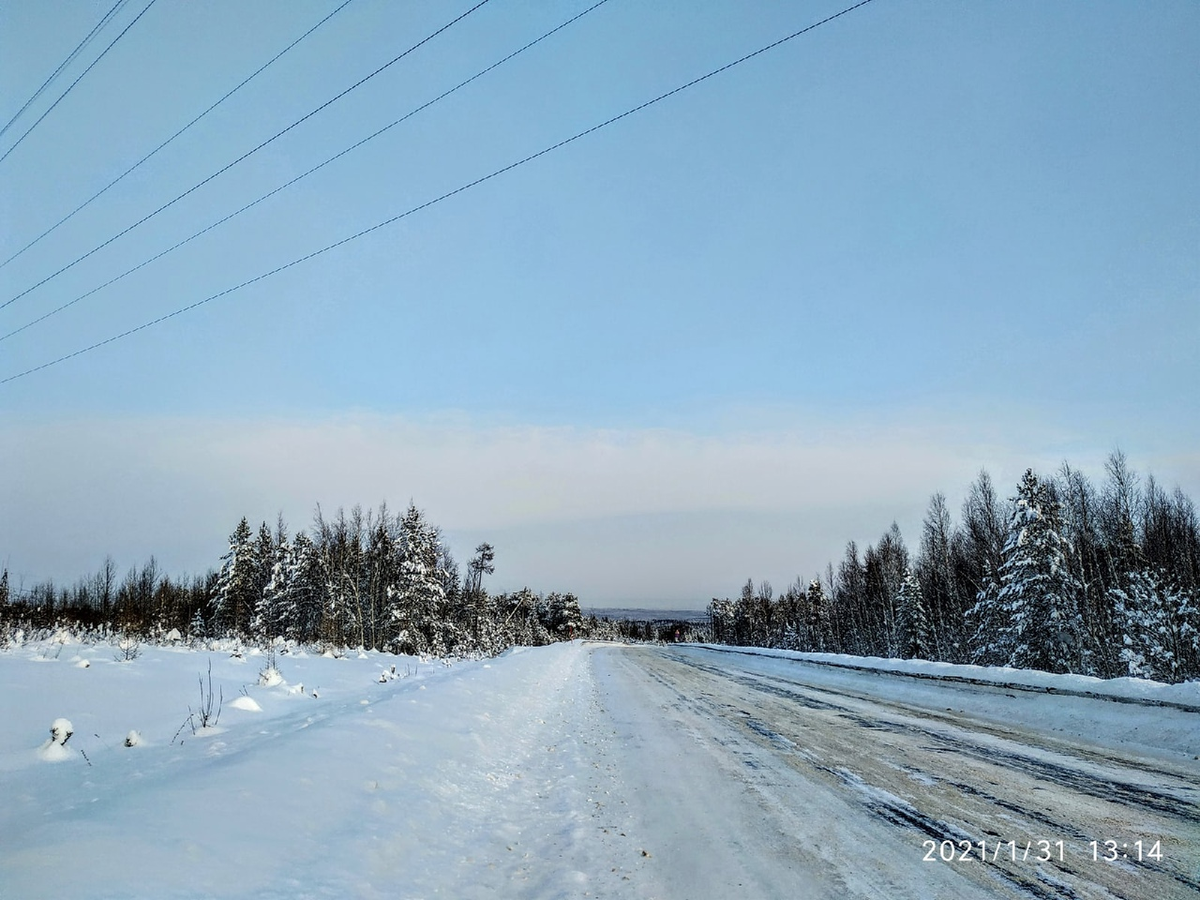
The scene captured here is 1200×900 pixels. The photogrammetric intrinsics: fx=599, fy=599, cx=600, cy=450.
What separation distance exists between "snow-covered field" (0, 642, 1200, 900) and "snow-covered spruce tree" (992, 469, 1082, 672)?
49.8 ft

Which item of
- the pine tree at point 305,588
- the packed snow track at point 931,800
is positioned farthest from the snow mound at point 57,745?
the pine tree at point 305,588

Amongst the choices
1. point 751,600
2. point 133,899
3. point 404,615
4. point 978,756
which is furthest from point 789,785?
point 751,600

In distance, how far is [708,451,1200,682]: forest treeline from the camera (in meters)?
23.6

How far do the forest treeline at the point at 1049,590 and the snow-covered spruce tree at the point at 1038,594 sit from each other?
4cm

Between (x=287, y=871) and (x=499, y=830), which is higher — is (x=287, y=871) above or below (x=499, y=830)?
above

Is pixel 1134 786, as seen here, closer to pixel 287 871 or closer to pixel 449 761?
pixel 449 761

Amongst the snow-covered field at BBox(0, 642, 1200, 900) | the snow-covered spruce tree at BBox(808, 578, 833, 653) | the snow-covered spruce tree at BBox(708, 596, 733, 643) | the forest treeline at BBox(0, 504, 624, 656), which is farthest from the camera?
the snow-covered spruce tree at BBox(708, 596, 733, 643)

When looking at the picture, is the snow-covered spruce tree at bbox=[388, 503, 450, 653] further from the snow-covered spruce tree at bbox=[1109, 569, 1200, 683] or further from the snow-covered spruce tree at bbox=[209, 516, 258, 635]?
the snow-covered spruce tree at bbox=[1109, 569, 1200, 683]

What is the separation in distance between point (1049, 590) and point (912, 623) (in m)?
Result: 24.0

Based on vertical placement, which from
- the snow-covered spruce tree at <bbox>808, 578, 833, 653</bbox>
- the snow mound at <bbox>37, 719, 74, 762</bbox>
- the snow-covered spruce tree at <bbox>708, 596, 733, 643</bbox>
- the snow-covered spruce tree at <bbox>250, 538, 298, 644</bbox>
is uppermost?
the snow mound at <bbox>37, 719, 74, 762</bbox>

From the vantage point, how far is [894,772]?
6.36 metres

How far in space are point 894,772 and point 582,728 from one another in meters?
5.05

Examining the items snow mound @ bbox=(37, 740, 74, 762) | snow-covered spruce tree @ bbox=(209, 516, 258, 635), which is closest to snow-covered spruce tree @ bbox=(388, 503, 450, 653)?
snow-covered spruce tree @ bbox=(209, 516, 258, 635)

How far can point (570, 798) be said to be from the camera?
584cm
